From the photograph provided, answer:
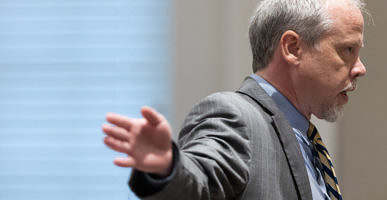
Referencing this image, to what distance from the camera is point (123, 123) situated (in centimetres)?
111

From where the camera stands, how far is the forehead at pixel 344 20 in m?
1.77

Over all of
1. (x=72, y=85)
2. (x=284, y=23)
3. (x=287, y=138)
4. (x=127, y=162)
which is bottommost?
(x=72, y=85)

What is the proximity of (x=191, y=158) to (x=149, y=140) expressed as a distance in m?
0.19

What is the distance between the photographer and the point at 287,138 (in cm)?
164

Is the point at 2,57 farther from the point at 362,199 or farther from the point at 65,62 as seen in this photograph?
the point at 362,199

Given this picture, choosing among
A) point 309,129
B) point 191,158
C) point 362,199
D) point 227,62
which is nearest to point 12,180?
point 227,62

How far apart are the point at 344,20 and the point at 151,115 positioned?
85cm

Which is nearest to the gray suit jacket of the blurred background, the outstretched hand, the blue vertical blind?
the outstretched hand

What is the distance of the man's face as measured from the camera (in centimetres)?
178

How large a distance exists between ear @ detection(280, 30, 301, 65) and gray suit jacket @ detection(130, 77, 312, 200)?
0.12 metres

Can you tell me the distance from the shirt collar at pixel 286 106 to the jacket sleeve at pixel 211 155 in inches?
6.1

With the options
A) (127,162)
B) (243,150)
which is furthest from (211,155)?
(127,162)

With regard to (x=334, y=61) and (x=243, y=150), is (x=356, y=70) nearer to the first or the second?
(x=334, y=61)

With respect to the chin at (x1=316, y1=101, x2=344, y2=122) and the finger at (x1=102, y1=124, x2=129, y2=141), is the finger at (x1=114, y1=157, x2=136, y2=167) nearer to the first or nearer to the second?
the finger at (x1=102, y1=124, x2=129, y2=141)
